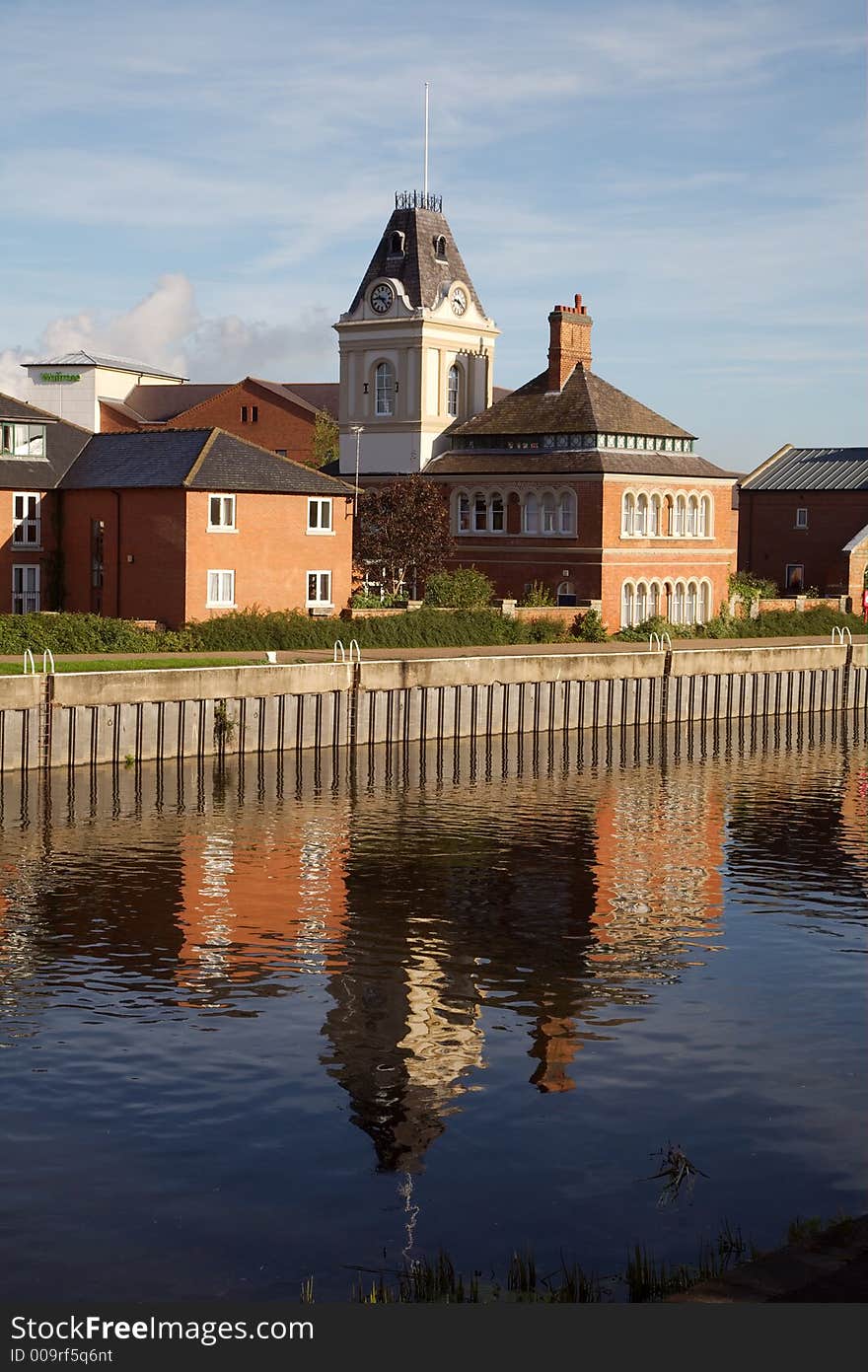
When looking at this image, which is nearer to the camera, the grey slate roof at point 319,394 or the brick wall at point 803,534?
the brick wall at point 803,534

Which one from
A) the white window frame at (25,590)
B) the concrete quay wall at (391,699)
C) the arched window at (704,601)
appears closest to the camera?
the concrete quay wall at (391,699)

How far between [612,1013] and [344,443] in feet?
243

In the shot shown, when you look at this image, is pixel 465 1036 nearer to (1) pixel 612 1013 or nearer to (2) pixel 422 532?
Answer: (1) pixel 612 1013

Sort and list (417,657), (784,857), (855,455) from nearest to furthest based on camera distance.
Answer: (784,857)
(417,657)
(855,455)

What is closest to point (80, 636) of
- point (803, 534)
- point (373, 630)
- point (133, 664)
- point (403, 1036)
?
point (133, 664)

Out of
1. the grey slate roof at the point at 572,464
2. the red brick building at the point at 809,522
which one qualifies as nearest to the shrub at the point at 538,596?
the grey slate roof at the point at 572,464

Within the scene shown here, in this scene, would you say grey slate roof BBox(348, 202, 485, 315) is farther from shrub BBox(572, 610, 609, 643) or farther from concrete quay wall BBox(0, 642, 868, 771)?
concrete quay wall BBox(0, 642, 868, 771)

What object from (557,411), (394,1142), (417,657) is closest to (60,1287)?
(394,1142)

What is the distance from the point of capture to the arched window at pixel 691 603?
91000 millimetres

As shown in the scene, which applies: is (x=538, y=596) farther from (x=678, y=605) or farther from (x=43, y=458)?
(x=43, y=458)

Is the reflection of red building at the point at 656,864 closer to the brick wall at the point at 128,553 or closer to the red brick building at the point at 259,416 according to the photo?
the brick wall at the point at 128,553

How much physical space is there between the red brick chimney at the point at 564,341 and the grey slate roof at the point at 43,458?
27608mm

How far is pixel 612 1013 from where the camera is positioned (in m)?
27.1

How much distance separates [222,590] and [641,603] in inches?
1004
